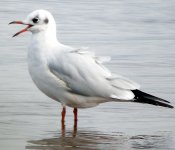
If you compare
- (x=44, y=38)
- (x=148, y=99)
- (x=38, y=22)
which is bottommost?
(x=148, y=99)

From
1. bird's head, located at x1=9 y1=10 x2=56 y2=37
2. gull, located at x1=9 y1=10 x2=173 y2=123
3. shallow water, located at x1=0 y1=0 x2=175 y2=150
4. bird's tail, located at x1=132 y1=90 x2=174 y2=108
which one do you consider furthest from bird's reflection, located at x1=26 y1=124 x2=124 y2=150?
bird's head, located at x1=9 y1=10 x2=56 y2=37

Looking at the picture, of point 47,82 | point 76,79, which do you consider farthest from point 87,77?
point 47,82

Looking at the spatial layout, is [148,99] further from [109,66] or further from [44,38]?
[109,66]

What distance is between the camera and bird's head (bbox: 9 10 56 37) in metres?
8.87

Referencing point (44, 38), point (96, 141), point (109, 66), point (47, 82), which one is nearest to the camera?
point (96, 141)

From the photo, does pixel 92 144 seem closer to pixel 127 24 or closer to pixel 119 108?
pixel 119 108

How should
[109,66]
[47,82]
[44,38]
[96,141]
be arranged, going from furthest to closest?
[109,66]
[44,38]
[47,82]
[96,141]

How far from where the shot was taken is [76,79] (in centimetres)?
859

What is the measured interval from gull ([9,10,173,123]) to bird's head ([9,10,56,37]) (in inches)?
7.6

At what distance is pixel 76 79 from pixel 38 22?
2.46 feet

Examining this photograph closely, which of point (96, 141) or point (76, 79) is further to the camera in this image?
point (76, 79)

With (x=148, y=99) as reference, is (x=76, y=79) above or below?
above

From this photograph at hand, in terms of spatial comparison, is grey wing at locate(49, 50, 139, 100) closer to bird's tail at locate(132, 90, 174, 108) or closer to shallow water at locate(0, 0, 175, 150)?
bird's tail at locate(132, 90, 174, 108)

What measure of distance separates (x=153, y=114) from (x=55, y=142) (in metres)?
1.53
